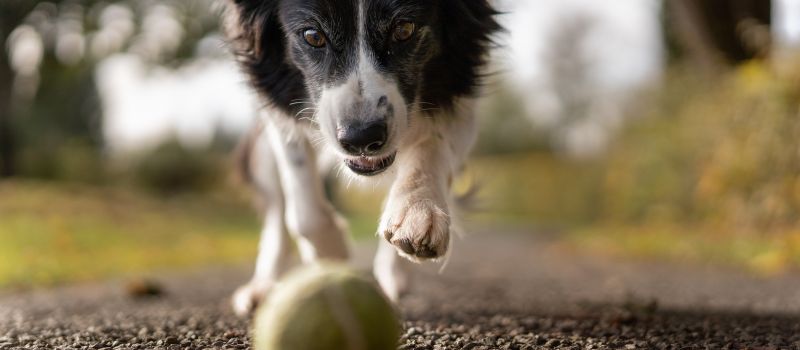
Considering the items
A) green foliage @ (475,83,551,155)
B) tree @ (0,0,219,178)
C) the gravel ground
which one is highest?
tree @ (0,0,219,178)

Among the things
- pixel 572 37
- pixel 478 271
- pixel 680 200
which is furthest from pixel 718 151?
pixel 572 37

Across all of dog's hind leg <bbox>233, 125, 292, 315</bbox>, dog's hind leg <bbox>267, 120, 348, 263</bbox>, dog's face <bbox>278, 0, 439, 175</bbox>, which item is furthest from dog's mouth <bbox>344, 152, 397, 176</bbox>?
dog's hind leg <bbox>233, 125, 292, 315</bbox>

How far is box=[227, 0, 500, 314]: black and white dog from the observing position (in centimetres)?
258

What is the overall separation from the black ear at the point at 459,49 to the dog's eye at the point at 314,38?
0.49 metres

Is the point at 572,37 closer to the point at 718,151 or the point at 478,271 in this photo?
the point at 718,151

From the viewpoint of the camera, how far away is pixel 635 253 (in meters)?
8.54

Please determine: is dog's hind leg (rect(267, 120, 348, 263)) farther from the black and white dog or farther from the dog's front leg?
the dog's front leg

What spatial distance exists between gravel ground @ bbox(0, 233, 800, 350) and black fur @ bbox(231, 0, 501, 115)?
106cm

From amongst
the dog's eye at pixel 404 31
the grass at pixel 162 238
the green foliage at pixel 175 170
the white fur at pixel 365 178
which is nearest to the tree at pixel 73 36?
the green foliage at pixel 175 170

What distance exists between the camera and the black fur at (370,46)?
2754mm

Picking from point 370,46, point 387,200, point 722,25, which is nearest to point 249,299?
point 387,200

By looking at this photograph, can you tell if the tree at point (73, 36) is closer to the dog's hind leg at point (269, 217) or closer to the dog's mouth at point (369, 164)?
the dog's hind leg at point (269, 217)

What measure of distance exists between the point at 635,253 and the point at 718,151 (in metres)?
1.63

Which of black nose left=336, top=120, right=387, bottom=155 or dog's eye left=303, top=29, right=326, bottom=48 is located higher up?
dog's eye left=303, top=29, right=326, bottom=48
